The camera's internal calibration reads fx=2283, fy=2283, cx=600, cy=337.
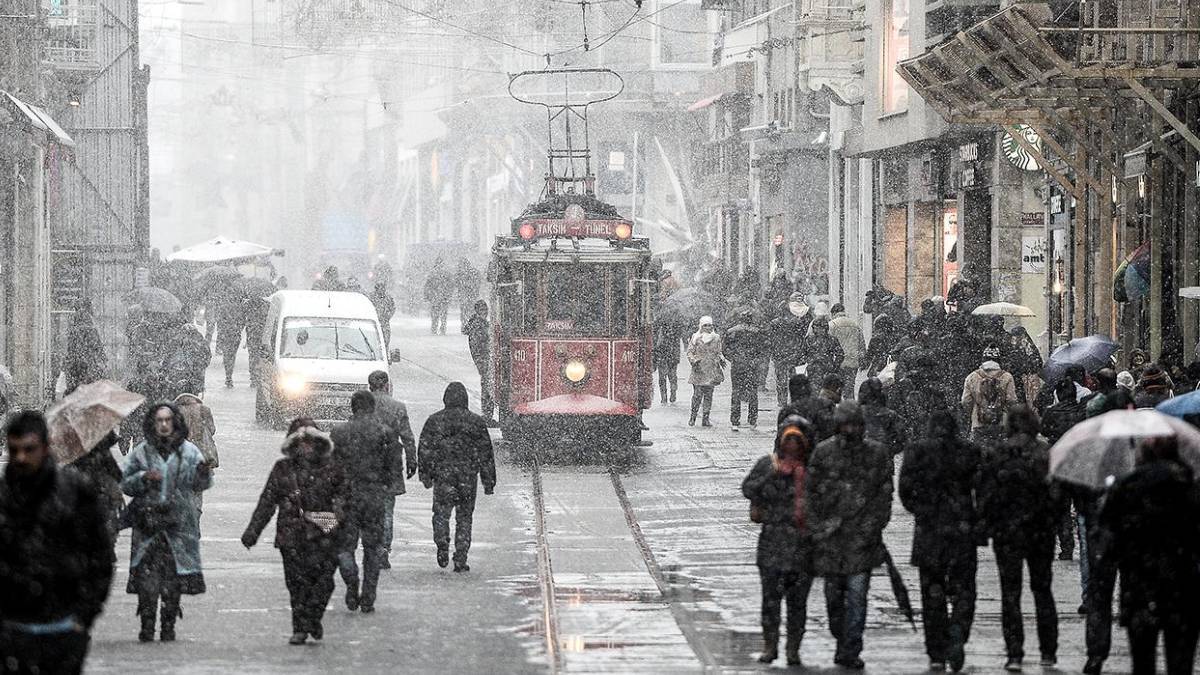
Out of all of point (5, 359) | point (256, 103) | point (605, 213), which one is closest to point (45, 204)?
point (5, 359)

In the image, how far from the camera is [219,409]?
33.2 meters

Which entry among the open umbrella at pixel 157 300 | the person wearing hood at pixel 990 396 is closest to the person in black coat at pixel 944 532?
the person wearing hood at pixel 990 396

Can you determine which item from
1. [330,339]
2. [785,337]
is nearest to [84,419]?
[330,339]

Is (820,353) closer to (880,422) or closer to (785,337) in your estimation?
(785,337)

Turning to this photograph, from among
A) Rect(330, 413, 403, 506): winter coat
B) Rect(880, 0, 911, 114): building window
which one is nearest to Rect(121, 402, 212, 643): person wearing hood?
Rect(330, 413, 403, 506): winter coat

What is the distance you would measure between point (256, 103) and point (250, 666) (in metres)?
115

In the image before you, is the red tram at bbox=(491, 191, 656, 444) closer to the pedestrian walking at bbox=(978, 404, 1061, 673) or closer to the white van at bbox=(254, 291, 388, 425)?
the white van at bbox=(254, 291, 388, 425)

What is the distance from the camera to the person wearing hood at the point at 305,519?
1344 centimetres

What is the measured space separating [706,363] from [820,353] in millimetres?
3164

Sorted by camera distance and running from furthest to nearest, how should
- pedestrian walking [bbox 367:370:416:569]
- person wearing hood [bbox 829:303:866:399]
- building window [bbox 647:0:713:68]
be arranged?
1. building window [bbox 647:0:713:68]
2. person wearing hood [bbox 829:303:866:399]
3. pedestrian walking [bbox 367:370:416:569]

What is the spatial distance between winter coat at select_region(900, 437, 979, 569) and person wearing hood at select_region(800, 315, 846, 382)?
576 inches

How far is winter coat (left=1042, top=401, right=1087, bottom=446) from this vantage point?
53.9ft

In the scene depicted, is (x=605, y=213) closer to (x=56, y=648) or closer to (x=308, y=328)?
(x=308, y=328)

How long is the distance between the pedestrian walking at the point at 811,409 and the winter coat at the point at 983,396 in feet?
7.85
